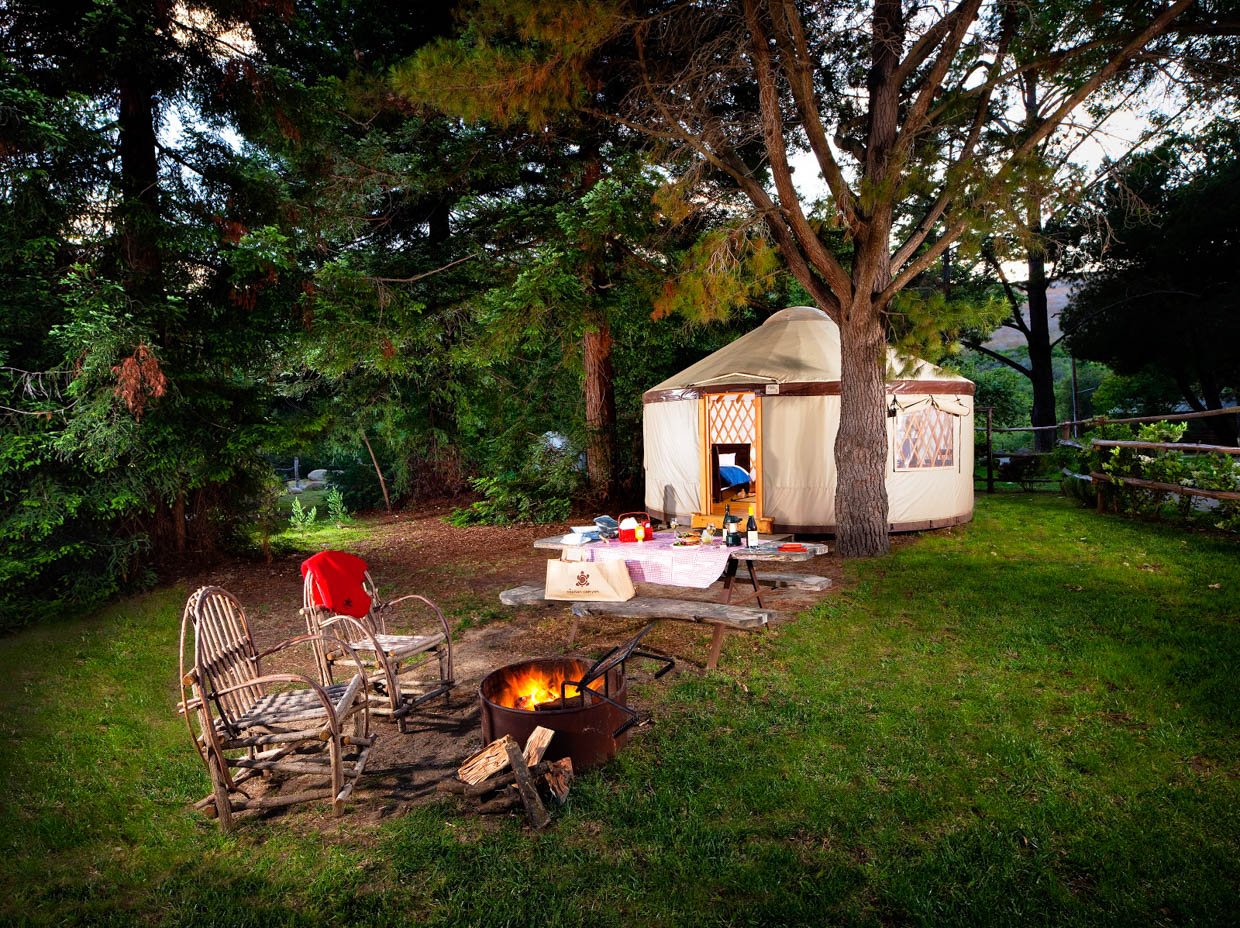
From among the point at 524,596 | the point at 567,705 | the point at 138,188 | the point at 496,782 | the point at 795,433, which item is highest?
the point at 138,188

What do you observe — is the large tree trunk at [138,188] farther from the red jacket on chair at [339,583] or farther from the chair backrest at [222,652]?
the chair backrest at [222,652]

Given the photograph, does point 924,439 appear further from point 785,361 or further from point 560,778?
point 560,778

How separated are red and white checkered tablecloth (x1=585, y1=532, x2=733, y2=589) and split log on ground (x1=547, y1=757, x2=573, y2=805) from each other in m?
1.58

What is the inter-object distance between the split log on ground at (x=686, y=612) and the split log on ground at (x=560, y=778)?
1292 mm

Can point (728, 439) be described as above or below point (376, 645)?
above

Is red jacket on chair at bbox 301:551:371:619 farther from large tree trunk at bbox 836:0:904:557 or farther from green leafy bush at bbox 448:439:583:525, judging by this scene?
green leafy bush at bbox 448:439:583:525

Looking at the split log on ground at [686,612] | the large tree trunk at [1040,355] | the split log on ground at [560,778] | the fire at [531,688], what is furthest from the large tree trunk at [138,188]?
the large tree trunk at [1040,355]

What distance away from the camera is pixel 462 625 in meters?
4.98

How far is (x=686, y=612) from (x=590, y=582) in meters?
0.60

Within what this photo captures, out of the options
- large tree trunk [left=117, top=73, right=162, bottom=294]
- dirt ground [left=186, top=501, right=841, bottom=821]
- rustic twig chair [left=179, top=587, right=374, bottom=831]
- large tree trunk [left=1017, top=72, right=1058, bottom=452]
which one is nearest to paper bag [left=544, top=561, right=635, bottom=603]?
dirt ground [left=186, top=501, right=841, bottom=821]

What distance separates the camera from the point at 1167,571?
550cm

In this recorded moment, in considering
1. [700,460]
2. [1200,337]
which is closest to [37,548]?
[700,460]

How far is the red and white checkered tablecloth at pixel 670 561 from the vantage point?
13.3 feet

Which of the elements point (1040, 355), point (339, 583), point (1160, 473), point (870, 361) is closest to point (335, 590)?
point (339, 583)
